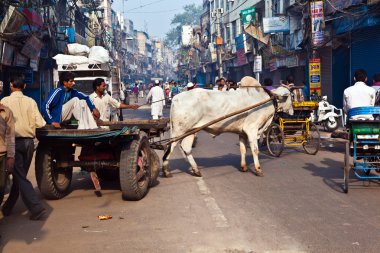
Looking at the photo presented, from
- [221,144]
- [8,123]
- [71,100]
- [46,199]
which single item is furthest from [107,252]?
[221,144]

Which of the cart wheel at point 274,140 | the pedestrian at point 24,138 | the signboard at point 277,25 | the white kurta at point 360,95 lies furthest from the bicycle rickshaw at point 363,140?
the signboard at point 277,25

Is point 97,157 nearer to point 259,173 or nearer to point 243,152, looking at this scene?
point 259,173

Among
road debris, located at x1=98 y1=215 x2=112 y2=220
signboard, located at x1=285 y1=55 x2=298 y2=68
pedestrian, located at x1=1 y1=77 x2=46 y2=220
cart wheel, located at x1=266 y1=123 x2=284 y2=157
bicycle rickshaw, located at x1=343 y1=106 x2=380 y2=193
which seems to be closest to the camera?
pedestrian, located at x1=1 y1=77 x2=46 y2=220

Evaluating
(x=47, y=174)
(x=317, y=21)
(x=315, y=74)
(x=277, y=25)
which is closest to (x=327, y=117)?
(x=315, y=74)

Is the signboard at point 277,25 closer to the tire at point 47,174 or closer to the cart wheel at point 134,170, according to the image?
the cart wheel at point 134,170

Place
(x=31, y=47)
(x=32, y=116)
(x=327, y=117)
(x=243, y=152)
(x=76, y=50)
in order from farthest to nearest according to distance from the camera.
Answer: (x=76, y=50) → (x=31, y=47) → (x=327, y=117) → (x=243, y=152) → (x=32, y=116)

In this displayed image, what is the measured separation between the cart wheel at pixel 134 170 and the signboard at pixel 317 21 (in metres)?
14.6

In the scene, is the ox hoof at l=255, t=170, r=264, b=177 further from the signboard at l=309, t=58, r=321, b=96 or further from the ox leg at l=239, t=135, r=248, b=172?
the signboard at l=309, t=58, r=321, b=96

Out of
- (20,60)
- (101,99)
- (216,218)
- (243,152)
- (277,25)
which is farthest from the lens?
(277,25)

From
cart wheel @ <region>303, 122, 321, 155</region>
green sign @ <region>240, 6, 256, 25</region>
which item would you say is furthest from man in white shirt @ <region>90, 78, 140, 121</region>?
green sign @ <region>240, 6, 256, 25</region>

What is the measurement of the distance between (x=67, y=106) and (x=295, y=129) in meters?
6.11

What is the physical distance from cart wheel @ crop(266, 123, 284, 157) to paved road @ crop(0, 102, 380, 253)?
2190 millimetres

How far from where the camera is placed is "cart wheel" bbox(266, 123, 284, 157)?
11344 millimetres

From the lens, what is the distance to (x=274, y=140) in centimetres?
1148
